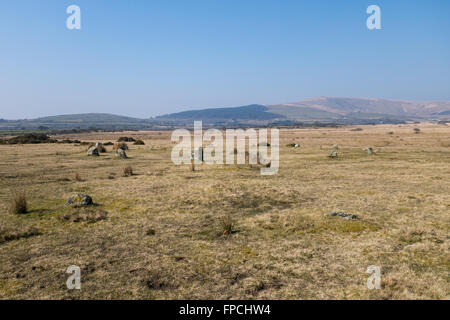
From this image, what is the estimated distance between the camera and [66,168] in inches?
1160

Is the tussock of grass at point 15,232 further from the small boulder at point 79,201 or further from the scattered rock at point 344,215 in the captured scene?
the scattered rock at point 344,215

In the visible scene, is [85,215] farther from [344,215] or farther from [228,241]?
[344,215]

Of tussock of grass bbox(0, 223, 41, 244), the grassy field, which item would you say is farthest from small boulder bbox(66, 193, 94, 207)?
tussock of grass bbox(0, 223, 41, 244)

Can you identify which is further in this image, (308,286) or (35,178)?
(35,178)

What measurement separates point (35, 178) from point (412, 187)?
94.6 feet

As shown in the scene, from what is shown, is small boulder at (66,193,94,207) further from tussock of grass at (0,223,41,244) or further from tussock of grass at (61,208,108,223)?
tussock of grass at (0,223,41,244)

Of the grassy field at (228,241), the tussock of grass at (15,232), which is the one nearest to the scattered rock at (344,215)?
the grassy field at (228,241)

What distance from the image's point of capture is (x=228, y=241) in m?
11.4

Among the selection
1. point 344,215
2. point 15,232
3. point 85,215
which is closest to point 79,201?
point 85,215

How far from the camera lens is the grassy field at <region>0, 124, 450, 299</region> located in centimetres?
805

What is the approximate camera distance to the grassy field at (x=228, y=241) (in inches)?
317

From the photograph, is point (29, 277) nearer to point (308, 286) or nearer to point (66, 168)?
point (308, 286)
